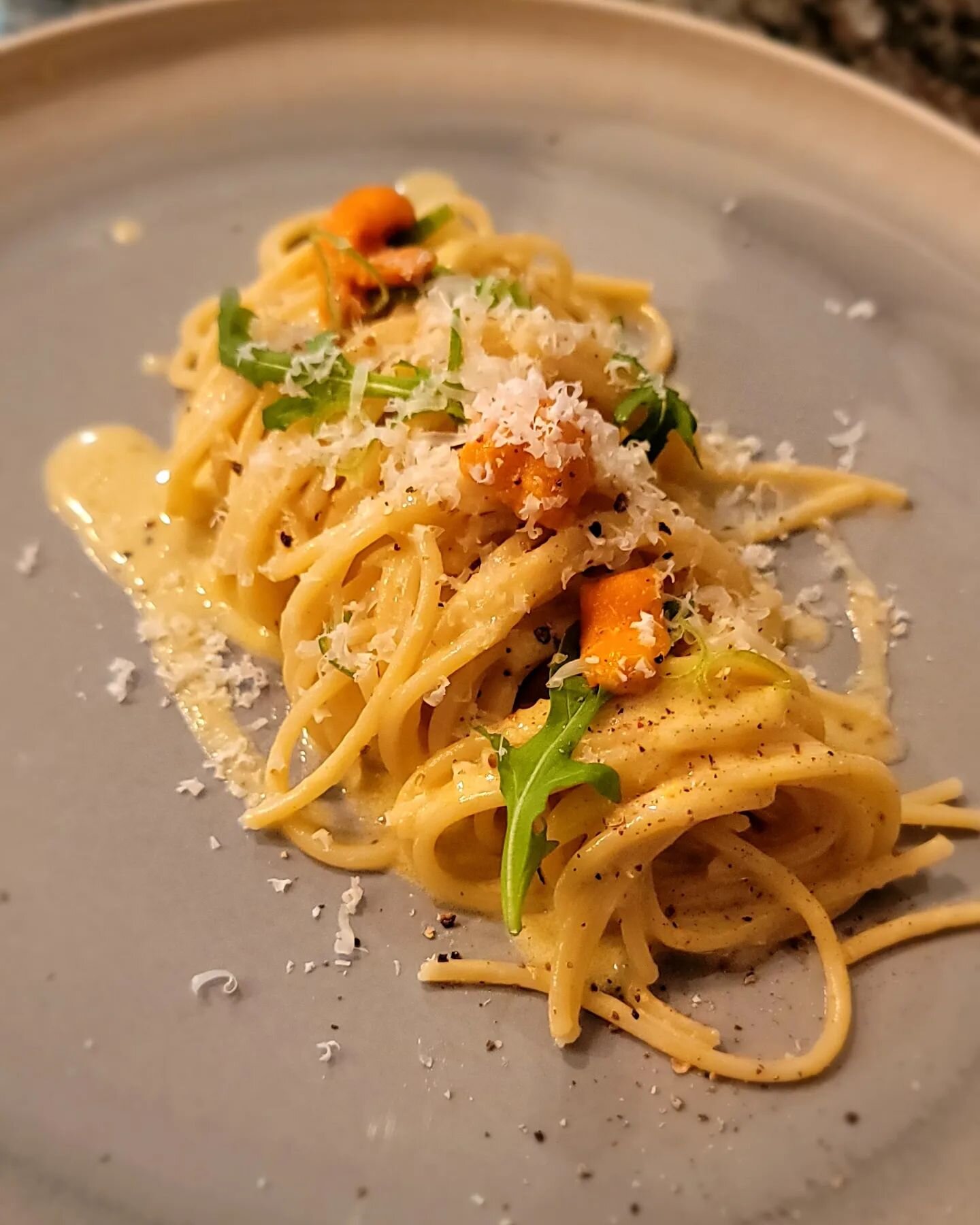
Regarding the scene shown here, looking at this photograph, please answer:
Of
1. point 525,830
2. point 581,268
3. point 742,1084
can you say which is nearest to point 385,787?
point 525,830

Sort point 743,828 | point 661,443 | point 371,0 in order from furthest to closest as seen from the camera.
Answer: point 371,0 → point 661,443 → point 743,828

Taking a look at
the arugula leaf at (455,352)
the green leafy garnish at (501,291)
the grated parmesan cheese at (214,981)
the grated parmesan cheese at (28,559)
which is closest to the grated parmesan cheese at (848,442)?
the green leafy garnish at (501,291)

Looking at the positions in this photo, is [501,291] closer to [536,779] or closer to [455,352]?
[455,352]

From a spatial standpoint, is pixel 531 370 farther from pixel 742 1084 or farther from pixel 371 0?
pixel 371 0

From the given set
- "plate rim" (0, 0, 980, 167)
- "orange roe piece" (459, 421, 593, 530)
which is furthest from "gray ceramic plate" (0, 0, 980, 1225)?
"orange roe piece" (459, 421, 593, 530)

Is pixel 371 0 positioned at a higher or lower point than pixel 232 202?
higher

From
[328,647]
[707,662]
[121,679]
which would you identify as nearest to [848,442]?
[707,662]

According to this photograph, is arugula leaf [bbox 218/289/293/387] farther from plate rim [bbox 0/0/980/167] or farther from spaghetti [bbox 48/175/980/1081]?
plate rim [bbox 0/0/980/167]

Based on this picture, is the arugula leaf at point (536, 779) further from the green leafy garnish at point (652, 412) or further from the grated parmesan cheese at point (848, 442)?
the grated parmesan cheese at point (848, 442)
